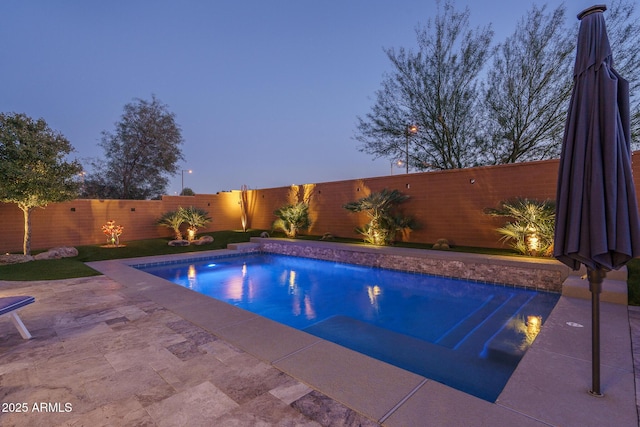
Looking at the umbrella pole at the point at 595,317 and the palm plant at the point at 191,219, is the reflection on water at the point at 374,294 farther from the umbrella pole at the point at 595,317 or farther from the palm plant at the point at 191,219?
the palm plant at the point at 191,219

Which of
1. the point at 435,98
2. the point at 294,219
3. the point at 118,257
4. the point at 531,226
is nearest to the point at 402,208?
the point at 531,226

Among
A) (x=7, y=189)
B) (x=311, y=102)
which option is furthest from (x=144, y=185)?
(x=311, y=102)

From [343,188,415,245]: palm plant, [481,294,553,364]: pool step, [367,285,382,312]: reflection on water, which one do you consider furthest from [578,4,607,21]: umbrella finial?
[343,188,415,245]: palm plant

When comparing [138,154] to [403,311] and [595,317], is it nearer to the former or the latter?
[403,311]

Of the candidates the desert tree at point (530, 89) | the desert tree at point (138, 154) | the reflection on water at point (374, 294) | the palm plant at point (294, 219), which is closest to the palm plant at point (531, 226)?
the reflection on water at point (374, 294)

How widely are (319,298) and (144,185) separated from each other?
17.0 meters

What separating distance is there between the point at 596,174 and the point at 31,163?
11.8 meters

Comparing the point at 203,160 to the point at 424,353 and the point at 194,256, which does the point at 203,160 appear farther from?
the point at 424,353

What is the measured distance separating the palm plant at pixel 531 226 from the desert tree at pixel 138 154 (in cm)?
1783

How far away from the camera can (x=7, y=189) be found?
25.4ft

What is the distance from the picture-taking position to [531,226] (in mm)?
7332

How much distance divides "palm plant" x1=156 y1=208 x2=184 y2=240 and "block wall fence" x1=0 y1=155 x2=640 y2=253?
700mm

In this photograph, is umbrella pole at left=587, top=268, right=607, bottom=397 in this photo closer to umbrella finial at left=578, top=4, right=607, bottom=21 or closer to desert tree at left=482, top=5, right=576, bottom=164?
umbrella finial at left=578, top=4, right=607, bottom=21

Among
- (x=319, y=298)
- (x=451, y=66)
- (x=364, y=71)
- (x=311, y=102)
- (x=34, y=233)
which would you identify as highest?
(x=311, y=102)
